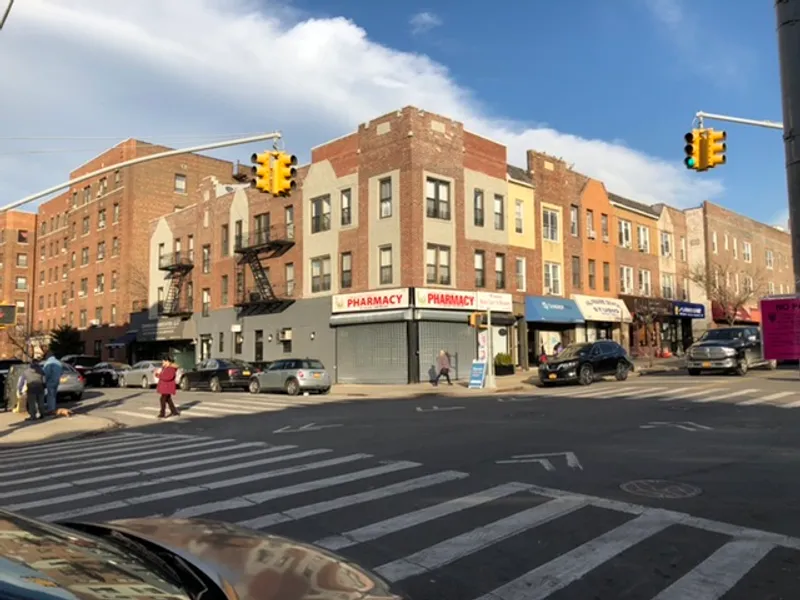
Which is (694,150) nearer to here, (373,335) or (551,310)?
(373,335)

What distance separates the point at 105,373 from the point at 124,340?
1622 centimetres

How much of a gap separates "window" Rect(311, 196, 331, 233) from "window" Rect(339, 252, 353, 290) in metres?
2.17

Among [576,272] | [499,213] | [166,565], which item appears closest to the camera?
[166,565]

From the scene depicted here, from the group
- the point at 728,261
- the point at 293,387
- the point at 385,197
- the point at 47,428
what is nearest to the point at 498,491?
the point at 47,428

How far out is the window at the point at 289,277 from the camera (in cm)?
3788

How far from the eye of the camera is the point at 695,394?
19.5 m

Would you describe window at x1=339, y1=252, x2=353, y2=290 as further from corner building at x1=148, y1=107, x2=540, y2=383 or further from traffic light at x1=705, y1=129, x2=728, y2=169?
traffic light at x1=705, y1=129, x2=728, y2=169

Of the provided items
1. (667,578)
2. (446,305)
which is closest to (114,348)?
(446,305)

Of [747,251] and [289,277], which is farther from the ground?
[747,251]

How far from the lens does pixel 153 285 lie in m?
51.2

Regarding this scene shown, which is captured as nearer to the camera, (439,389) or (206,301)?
(439,389)

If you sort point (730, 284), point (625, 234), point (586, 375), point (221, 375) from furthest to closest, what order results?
point (730, 284)
point (625, 234)
point (221, 375)
point (586, 375)

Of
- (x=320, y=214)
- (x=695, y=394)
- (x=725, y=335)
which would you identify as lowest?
(x=695, y=394)

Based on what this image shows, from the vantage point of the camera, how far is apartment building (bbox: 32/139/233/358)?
2175 inches
